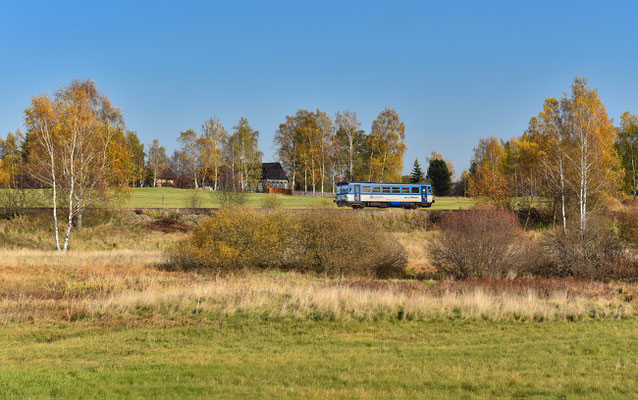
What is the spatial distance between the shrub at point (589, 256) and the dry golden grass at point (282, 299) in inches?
126

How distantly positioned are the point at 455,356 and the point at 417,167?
75.9 metres

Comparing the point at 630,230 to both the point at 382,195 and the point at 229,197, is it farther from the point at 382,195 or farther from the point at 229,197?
the point at 229,197

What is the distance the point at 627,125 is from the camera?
206 ft

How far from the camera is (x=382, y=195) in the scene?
5122cm

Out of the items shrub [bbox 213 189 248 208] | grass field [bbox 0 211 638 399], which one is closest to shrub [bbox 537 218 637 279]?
grass field [bbox 0 211 638 399]

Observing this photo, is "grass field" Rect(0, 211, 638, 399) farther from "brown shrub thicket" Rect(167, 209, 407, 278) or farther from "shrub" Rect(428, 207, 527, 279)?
"brown shrub thicket" Rect(167, 209, 407, 278)

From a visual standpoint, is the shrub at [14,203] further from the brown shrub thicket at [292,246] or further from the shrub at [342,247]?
the shrub at [342,247]

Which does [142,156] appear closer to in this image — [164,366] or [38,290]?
[38,290]

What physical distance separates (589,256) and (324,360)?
19492mm

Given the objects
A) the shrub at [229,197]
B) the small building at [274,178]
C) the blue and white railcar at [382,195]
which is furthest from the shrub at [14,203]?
the small building at [274,178]

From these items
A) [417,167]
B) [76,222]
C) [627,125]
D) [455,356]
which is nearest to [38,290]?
[455,356]

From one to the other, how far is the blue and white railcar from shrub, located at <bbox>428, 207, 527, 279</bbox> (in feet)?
81.1

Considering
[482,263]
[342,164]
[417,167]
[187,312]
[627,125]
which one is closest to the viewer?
[187,312]

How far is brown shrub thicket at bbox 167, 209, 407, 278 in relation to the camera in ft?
82.8
